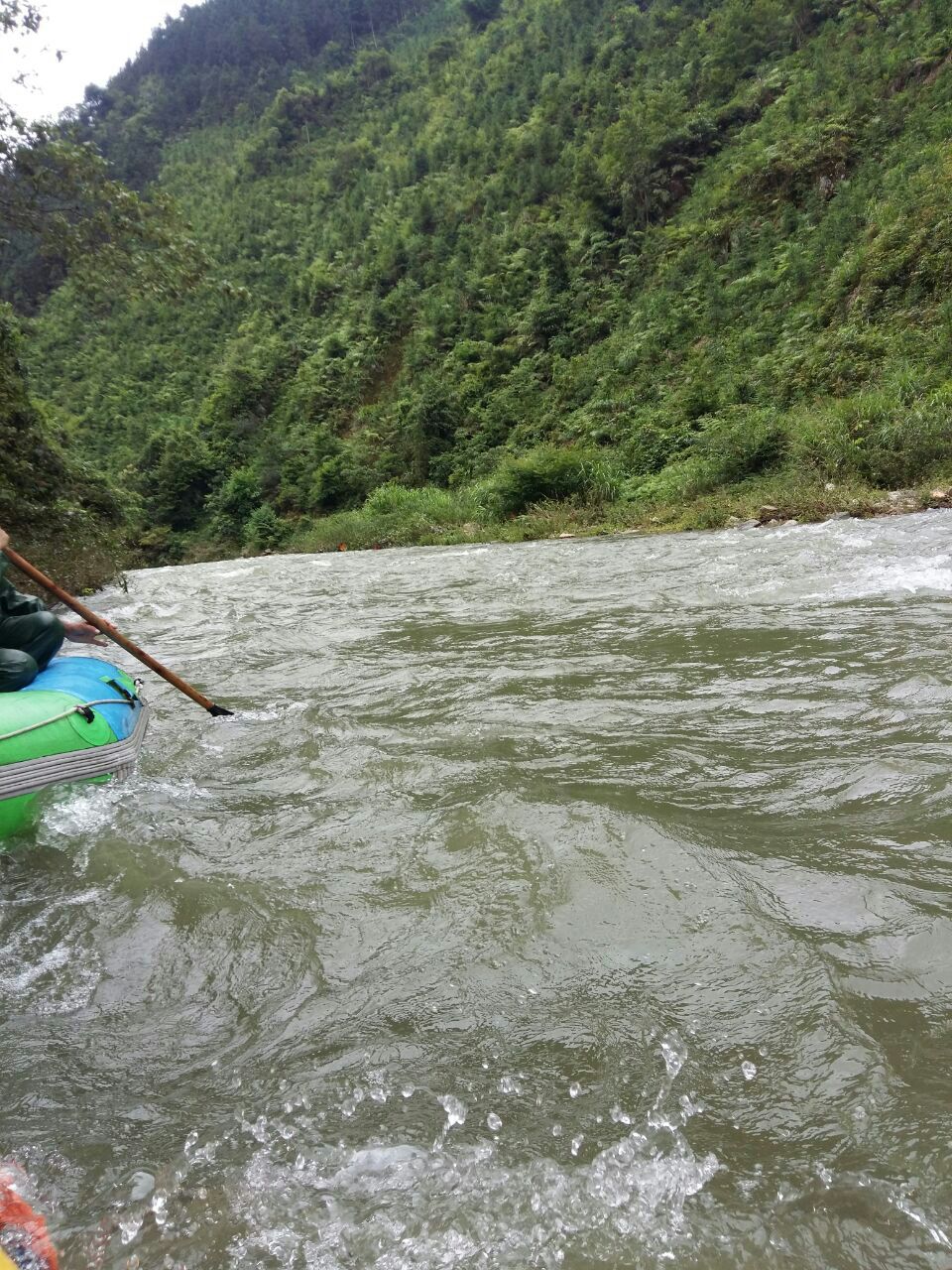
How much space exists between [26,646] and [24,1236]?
3249 millimetres

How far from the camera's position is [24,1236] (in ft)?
4.23

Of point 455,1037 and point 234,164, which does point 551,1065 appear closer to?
point 455,1037

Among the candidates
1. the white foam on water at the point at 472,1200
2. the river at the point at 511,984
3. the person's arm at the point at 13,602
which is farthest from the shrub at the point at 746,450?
the white foam on water at the point at 472,1200

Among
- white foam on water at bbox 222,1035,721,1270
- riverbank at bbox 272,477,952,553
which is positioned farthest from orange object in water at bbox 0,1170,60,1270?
riverbank at bbox 272,477,952,553

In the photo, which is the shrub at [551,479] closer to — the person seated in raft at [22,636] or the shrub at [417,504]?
the shrub at [417,504]

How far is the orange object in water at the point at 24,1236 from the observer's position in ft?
4.06

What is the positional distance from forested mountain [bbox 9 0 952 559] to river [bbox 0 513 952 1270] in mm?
6709

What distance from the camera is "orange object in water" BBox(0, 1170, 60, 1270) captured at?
4.06 ft

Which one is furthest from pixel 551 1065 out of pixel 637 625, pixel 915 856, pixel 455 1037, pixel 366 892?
pixel 637 625

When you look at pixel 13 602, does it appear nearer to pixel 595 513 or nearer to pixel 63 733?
pixel 63 733

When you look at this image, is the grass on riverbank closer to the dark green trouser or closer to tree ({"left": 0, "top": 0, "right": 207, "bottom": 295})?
tree ({"left": 0, "top": 0, "right": 207, "bottom": 295})

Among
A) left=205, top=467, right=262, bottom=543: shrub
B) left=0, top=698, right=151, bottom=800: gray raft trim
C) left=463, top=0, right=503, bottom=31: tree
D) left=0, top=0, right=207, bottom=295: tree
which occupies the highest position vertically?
left=463, top=0, right=503, bottom=31: tree

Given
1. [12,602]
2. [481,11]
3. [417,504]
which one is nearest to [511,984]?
[12,602]

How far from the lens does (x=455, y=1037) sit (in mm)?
1804
